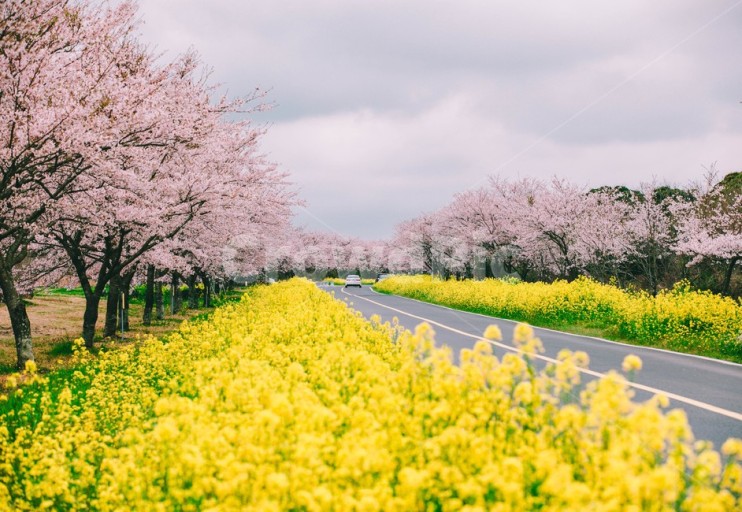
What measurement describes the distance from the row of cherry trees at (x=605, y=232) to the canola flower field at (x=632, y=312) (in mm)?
5200

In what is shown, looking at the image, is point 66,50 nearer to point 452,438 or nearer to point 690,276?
point 452,438

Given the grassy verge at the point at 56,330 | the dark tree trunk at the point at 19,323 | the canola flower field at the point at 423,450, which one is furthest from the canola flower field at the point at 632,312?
the dark tree trunk at the point at 19,323

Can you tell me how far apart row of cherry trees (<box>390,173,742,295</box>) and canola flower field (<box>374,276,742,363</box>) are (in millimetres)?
5200

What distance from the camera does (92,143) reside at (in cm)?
984

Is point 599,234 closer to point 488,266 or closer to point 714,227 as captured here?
point 714,227

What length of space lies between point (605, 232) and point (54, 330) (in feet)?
81.0

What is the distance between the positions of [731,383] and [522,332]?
7417 mm

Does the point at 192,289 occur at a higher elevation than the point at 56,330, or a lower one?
higher

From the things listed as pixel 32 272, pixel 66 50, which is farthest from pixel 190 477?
pixel 32 272

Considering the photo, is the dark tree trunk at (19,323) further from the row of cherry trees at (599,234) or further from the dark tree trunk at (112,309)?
the row of cherry trees at (599,234)

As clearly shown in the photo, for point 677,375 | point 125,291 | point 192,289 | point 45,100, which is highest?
point 45,100

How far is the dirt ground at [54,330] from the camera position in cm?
1403

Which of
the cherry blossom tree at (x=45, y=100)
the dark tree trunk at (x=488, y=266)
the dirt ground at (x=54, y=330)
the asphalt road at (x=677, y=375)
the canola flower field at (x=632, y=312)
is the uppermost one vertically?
the cherry blossom tree at (x=45, y=100)

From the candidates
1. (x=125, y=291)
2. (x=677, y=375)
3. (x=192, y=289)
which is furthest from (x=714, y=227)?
(x=192, y=289)
